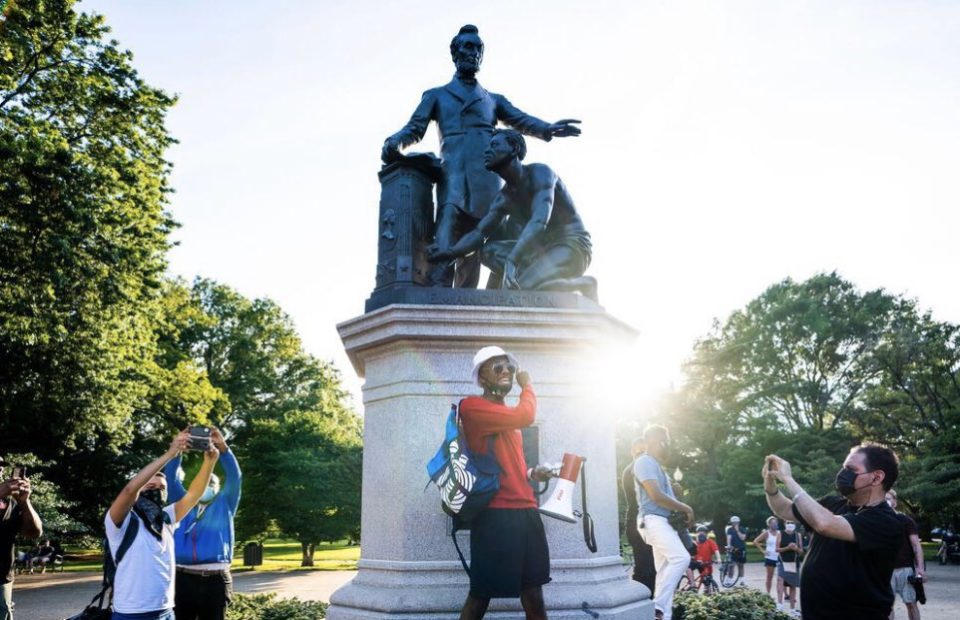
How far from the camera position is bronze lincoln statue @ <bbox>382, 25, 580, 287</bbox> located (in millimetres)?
7309

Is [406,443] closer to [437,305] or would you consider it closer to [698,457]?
[437,305]

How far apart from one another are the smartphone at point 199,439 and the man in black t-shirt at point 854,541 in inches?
120

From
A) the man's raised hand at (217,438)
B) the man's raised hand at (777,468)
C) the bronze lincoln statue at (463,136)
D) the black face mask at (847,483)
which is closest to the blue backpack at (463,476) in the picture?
the man's raised hand at (217,438)

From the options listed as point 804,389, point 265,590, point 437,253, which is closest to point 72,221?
point 265,590

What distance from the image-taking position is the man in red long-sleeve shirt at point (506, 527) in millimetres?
4605

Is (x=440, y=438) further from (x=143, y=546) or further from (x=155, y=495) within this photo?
(x=143, y=546)

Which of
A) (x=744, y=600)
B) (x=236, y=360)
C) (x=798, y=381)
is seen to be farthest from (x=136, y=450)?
(x=798, y=381)

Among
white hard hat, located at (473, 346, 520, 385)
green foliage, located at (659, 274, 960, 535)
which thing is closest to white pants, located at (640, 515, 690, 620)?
white hard hat, located at (473, 346, 520, 385)

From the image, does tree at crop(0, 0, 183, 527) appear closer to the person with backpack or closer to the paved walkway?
the paved walkway

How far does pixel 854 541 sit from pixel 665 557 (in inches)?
125

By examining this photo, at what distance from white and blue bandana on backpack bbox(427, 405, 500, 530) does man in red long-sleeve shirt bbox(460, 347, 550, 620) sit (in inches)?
1.9

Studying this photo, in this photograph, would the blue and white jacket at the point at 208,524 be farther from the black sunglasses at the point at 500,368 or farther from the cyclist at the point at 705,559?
the cyclist at the point at 705,559

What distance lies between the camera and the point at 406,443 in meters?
6.02

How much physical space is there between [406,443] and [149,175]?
1727 centimetres
